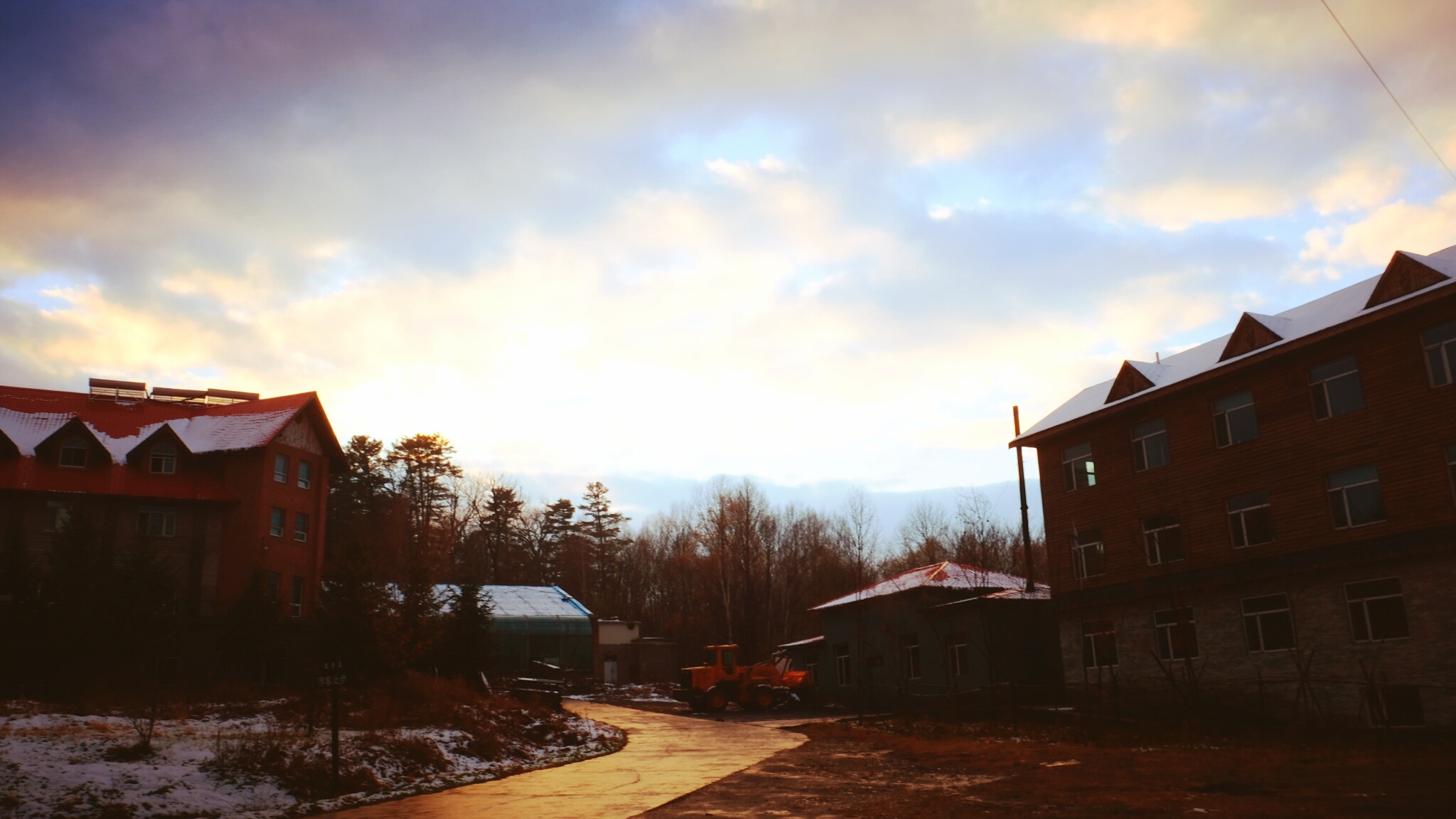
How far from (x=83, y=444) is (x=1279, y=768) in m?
43.9

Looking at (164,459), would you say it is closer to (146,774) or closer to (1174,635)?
(146,774)

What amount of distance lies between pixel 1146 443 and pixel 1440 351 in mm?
8653

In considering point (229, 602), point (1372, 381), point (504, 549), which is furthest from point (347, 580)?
point (504, 549)

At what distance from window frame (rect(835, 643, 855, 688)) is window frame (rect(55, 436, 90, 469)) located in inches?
1317

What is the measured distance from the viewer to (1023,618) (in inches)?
1442

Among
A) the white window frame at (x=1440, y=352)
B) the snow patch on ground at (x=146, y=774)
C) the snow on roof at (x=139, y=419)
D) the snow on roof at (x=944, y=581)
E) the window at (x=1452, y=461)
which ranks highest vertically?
the snow on roof at (x=139, y=419)

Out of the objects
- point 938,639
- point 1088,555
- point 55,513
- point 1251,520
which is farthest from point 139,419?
point 1251,520

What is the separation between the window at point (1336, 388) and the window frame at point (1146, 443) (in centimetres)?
466

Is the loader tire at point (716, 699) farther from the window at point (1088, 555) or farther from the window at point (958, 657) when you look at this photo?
the window at point (1088, 555)

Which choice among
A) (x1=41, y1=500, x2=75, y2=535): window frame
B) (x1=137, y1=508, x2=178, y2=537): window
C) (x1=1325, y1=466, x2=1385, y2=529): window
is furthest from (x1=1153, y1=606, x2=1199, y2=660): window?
(x1=41, y1=500, x2=75, y2=535): window frame

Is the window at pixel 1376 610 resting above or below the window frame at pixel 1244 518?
below

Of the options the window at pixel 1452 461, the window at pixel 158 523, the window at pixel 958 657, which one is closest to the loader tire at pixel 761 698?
the window at pixel 958 657

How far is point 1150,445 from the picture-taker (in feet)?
97.2

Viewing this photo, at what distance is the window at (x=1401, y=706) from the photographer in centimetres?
2153
